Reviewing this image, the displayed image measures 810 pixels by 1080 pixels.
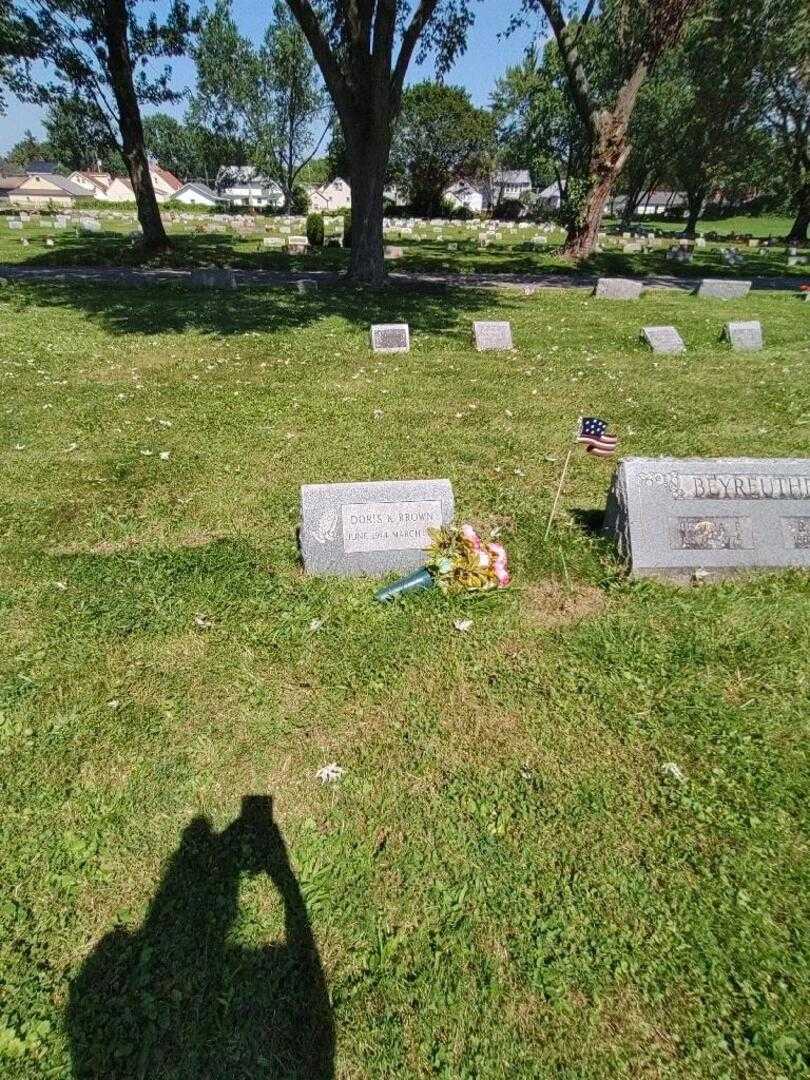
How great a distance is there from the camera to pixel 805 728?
3.38 m

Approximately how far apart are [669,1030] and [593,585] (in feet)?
9.34

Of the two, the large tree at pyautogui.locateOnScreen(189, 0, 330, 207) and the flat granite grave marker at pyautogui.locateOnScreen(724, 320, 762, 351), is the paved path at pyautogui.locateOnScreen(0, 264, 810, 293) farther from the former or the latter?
the large tree at pyautogui.locateOnScreen(189, 0, 330, 207)

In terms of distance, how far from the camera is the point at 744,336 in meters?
11.4

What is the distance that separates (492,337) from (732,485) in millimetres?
7421


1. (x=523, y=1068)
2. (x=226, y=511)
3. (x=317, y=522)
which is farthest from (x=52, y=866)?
(x=226, y=511)

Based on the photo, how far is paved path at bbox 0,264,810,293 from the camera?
17.2 meters

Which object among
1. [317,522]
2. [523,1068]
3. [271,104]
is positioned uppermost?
A: [271,104]

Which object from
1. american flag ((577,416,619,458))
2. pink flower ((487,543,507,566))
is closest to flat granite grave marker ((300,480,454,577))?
pink flower ((487,543,507,566))

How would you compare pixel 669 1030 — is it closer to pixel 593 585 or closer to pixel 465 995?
pixel 465 995

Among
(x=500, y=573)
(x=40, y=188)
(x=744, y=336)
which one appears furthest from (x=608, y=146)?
(x=40, y=188)

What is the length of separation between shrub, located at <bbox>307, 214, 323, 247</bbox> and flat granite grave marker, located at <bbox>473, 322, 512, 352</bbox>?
21719 millimetres

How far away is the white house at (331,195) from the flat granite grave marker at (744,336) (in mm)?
96971

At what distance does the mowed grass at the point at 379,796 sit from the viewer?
2176 mm

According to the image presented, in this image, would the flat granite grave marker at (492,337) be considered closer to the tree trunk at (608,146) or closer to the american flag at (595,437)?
the american flag at (595,437)
